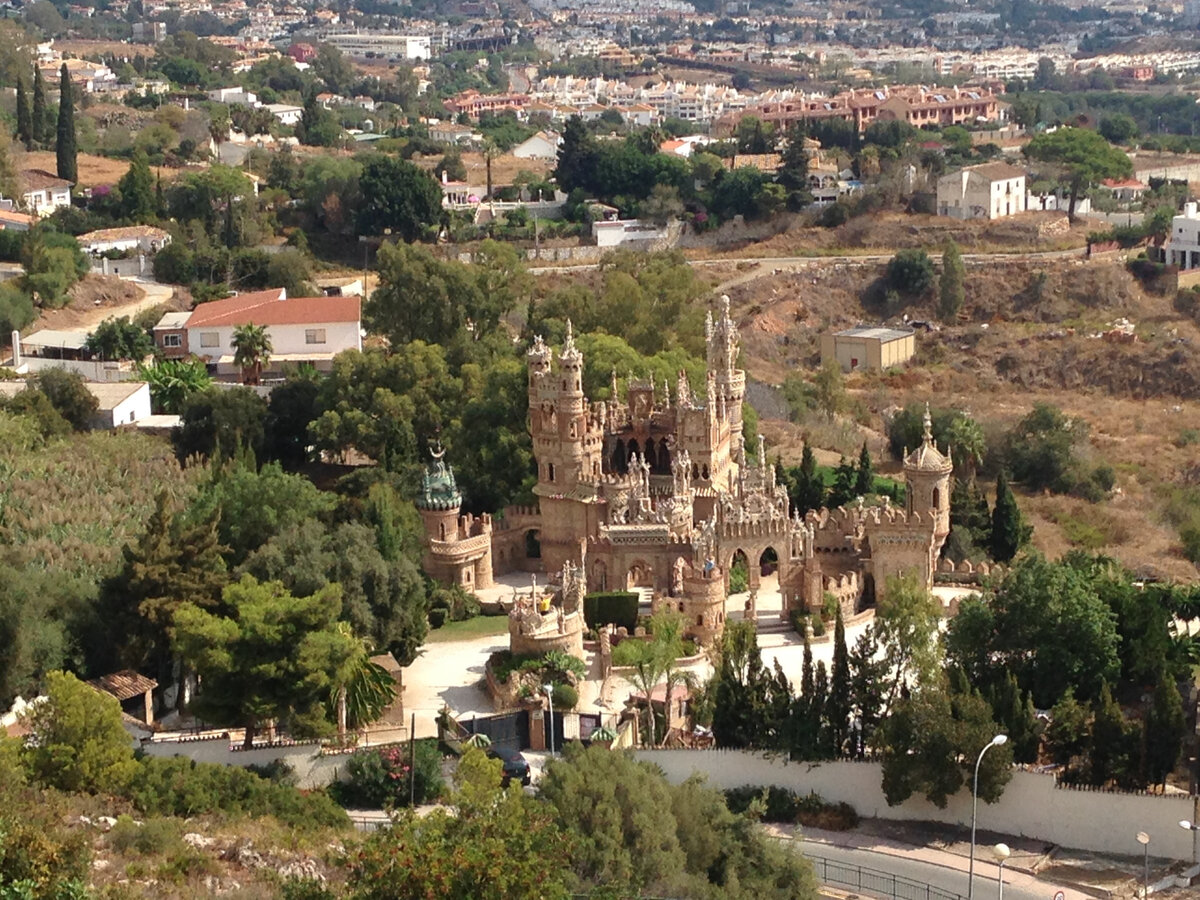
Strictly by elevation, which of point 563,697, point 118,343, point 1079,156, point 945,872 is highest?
point 563,697

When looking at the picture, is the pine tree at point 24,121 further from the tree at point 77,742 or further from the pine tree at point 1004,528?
the tree at point 77,742

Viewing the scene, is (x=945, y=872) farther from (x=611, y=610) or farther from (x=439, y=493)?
(x=439, y=493)

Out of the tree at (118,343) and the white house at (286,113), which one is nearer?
the tree at (118,343)

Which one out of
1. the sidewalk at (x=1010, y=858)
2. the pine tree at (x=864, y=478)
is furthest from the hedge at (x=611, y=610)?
the pine tree at (x=864, y=478)

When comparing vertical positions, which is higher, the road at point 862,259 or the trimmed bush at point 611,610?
the trimmed bush at point 611,610

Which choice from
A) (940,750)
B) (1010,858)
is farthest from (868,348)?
(1010,858)

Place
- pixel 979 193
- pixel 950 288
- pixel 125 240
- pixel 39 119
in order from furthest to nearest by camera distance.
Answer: pixel 39 119, pixel 979 193, pixel 950 288, pixel 125 240

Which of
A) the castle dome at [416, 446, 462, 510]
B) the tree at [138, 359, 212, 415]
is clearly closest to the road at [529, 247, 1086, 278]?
the tree at [138, 359, 212, 415]
